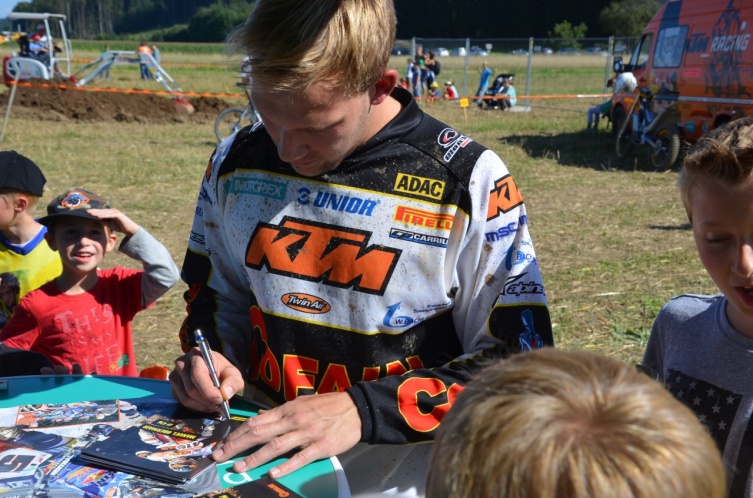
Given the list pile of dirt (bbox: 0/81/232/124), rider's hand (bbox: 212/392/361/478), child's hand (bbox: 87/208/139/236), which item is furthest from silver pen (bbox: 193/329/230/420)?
pile of dirt (bbox: 0/81/232/124)

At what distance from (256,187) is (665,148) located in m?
10.6

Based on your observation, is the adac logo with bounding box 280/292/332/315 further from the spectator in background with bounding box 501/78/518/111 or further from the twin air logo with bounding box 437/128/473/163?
the spectator in background with bounding box 501/78/518/111

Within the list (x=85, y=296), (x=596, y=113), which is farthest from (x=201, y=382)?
(x=596, y=113)

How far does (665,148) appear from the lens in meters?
11.4

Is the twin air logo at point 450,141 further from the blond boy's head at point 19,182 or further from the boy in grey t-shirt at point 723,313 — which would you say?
the blond boy's head at point 19,182

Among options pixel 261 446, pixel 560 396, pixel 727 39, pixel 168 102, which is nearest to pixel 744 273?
pixel 560 396

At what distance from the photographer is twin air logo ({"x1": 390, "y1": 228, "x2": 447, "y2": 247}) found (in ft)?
5.70

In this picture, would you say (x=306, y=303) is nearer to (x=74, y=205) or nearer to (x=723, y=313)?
(x=723, y=313)

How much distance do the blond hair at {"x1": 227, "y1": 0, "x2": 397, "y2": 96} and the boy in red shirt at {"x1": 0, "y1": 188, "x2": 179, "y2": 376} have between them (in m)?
1.57

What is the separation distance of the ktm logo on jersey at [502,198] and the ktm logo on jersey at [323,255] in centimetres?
24

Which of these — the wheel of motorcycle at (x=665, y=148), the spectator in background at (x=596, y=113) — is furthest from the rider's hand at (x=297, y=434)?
the spectator in background at (x=596, y=113)

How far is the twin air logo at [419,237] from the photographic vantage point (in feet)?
5.70

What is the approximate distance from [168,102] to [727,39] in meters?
12.9

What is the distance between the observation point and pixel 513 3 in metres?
73.2
